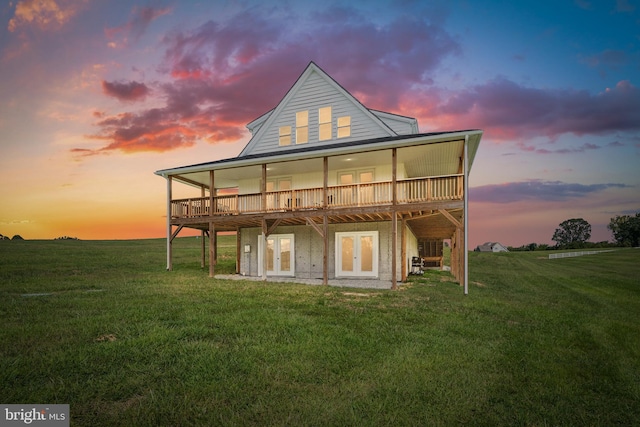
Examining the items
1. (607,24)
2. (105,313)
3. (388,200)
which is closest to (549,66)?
(607,24)

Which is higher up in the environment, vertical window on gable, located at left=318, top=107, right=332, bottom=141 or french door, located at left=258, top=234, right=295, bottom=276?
vertical window on gable, located at left=318, top=107, right=332, bottom=141

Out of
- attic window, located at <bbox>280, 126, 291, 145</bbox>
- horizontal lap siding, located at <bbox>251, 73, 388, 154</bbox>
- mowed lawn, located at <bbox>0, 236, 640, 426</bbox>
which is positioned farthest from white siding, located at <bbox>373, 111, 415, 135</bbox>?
mowed lawn, located at <bbox>0, 236, 640, 426</bbox>

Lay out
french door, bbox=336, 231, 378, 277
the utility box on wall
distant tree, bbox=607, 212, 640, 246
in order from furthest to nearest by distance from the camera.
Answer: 1. distant tree, bbox=607, 212, 640, 246
2. the utility box on wall
3. french door, bbox=336, 231, 378, 277

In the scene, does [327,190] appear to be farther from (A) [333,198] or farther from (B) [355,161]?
(B) [355,161]

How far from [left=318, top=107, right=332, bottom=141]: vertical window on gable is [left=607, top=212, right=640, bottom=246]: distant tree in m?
78.1

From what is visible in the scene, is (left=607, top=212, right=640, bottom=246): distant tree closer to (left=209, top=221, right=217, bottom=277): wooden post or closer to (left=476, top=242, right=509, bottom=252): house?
(left=476, top=242, right=509, bottom=252): house

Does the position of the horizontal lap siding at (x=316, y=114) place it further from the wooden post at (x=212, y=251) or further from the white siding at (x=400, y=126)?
the wooden post at (x=212, y=251)

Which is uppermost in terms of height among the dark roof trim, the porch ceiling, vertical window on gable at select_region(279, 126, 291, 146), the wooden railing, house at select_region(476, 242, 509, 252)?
vertical window on gable at select_region(279, 126, 291, 146)

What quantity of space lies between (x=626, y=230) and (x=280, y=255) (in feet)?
281

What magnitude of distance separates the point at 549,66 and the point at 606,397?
23757mm

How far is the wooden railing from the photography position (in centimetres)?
1456

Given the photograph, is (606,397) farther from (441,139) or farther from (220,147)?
(220,147)

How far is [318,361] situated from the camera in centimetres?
547

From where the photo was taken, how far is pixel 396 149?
1515 centimetres
